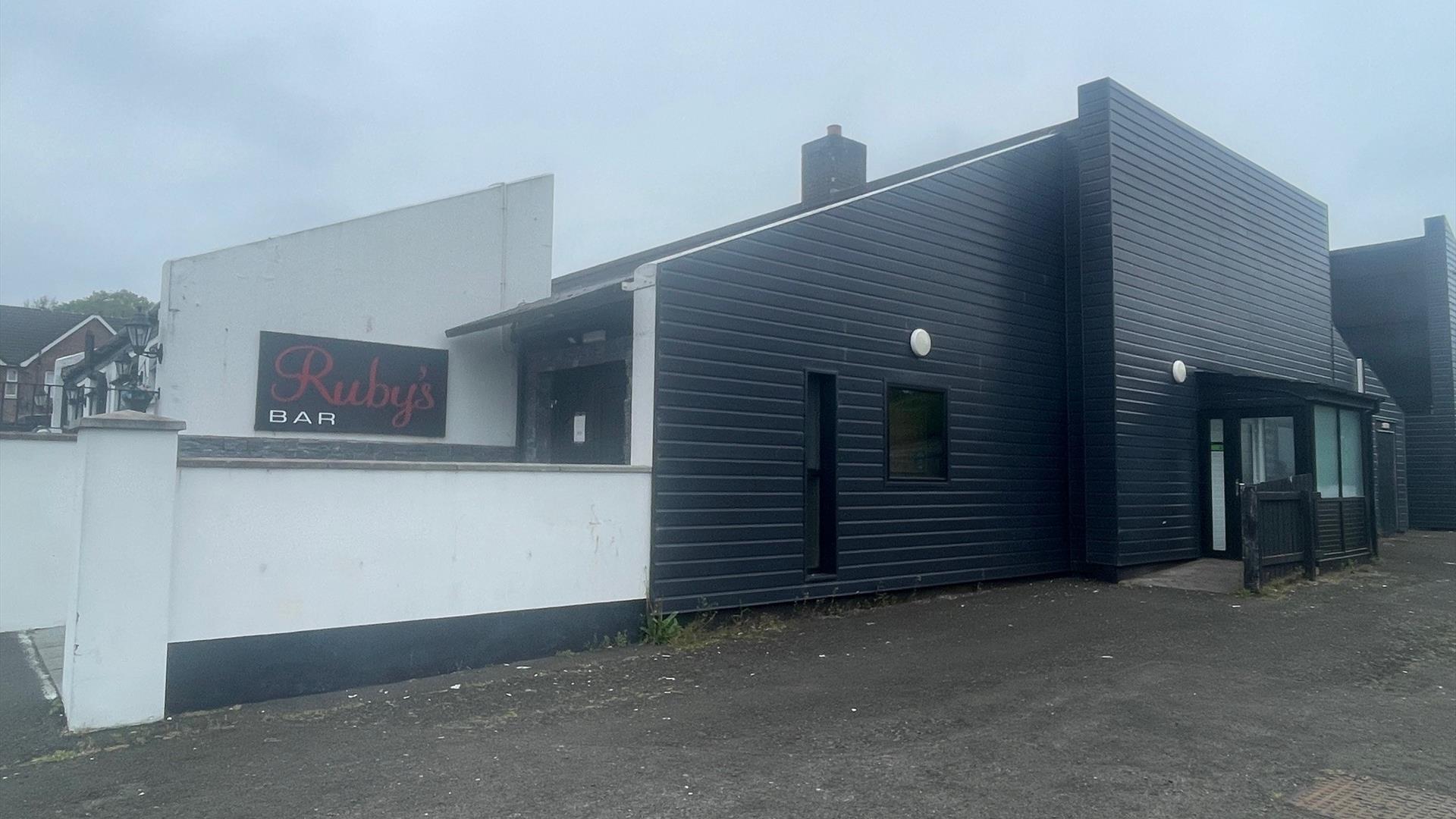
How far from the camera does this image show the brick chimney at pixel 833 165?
14.7 metres

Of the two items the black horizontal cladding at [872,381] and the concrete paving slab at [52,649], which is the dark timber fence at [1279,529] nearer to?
the black horizontal cladding at [872,381]

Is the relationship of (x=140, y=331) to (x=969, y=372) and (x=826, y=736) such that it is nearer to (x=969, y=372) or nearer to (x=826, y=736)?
(x=826, y=736)

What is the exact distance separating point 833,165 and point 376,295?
7.07m

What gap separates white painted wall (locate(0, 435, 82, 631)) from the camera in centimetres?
1016

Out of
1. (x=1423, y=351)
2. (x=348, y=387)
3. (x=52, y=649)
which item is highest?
(x=1423, y=351)

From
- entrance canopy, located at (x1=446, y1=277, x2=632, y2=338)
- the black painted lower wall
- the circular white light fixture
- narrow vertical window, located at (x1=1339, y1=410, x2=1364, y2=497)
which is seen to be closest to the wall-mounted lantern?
entrance canopy, located at (x1=446, y1=277, x2=632, y2=338)

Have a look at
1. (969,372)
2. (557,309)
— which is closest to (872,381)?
(969,372)

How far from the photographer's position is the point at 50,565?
10.4 m

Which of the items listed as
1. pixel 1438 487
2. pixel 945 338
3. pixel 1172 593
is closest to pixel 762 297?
pixel 945 338

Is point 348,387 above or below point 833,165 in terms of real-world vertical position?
below

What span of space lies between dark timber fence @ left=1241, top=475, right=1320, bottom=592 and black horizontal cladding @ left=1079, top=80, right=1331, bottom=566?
156cm

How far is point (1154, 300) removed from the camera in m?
13.6

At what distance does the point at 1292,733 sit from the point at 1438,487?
21.0 m

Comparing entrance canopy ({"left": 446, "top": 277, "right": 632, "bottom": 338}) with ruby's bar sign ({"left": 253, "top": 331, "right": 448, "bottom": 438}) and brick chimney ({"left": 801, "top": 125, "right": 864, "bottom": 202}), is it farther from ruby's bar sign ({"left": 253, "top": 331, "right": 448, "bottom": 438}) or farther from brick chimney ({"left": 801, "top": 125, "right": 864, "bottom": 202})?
brick chimney ({"left": 801, "top": 125, "right": 864, "bottom": 202})
